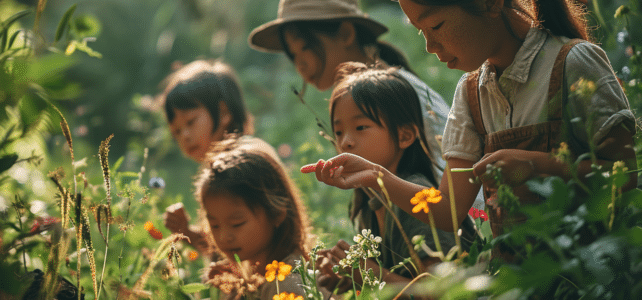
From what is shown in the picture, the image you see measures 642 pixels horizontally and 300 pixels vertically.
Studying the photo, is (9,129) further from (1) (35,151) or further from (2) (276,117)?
(2) (276,117)

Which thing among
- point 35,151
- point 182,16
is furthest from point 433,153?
point 182,16

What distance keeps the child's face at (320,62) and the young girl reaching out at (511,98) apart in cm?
117

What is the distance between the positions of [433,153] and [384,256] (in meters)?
0.38

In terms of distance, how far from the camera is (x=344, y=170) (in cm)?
120

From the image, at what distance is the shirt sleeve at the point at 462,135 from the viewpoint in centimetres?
122

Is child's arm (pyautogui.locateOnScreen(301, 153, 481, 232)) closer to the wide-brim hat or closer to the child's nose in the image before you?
the child's nose

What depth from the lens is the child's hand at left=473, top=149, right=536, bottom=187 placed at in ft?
2.89

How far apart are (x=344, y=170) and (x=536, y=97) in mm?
441

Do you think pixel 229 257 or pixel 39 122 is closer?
pixel 39 122

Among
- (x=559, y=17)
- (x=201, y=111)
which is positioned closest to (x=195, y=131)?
(x=201, y=111)

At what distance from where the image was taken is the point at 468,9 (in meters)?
1.08

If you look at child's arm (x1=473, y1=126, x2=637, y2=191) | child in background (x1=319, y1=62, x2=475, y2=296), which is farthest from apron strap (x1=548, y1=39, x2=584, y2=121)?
child in background (x1=319, y1=62, x2=475, y2=296)

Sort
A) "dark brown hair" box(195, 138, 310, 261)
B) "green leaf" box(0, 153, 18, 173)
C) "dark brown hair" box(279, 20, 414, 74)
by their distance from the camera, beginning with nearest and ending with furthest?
"green leaf" box(0, 153, 18, 173) → "dark brown hair" box(195, 138, 310, 261) → "dark brown hair" box(279, 20, 414, 74)

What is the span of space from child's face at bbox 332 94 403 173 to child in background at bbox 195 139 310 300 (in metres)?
0.33
